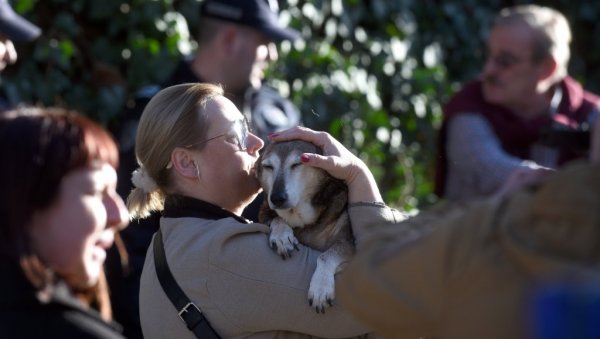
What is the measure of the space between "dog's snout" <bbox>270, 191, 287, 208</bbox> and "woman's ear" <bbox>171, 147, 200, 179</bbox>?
283 millimetres

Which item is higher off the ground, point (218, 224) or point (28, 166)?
point (28, 166)

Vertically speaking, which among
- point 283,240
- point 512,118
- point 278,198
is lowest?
point 512,118

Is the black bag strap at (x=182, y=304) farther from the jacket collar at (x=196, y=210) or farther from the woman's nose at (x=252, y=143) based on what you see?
the woman's nose at (x=252, y=143)

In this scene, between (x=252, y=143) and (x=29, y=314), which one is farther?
(x=252, y=143)

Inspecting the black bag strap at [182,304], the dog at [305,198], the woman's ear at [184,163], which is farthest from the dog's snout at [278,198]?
the black bag strap at [182,304]

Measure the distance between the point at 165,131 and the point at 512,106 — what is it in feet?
7.50

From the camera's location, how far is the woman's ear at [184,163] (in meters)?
2.71

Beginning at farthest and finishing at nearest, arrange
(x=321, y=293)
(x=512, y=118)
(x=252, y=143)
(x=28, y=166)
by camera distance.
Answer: (x=512, y=118), (x=252, y=143), (x=321, y=293), (x=28, y=166)

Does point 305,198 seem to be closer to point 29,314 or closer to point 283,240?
point 283,240

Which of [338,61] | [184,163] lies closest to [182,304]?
[184,163]

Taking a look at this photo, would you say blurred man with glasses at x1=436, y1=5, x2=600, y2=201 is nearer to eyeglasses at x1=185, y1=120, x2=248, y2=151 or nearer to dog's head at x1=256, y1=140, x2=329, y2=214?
dog's head at x1=256, y1=140, x2=329, y2=214

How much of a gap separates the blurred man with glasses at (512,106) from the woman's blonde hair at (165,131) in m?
1.93

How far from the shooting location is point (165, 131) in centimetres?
270

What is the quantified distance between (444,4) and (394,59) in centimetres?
61
